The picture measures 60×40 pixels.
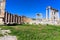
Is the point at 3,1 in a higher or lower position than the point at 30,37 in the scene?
higher

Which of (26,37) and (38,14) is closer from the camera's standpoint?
(26,37)

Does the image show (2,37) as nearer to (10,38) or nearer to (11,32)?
(10,38)

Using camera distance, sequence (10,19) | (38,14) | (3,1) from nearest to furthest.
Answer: (3,1) → (10,19) → (38,14)

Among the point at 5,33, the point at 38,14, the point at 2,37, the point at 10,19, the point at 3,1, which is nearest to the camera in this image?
the point at 2,37

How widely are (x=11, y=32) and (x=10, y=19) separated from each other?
26.2 meters

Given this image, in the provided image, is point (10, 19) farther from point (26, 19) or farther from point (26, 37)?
point (26, 37)

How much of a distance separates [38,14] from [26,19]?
470 cm

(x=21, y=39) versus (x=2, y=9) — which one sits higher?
(x=2, y=9)

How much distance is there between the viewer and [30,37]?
53.1 ft

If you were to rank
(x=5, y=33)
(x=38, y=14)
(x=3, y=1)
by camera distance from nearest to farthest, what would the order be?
(x=5, y=33) < (x=3, y=1) < (x=38, y=14)

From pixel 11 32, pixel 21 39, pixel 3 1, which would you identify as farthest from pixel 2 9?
pixel 21 39

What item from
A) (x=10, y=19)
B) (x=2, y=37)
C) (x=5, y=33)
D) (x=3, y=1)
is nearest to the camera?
(x=2, y=37)

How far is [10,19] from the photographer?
143ft

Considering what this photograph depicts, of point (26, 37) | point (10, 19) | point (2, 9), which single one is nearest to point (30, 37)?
point (26, 37)
